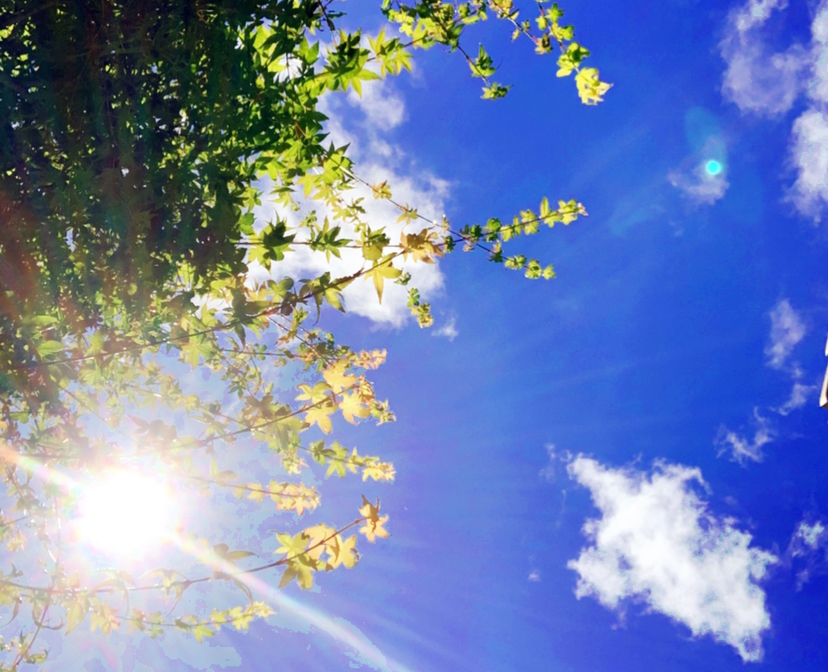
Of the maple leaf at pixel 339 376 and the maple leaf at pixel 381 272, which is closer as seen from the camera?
the maple leaf at pixel 381 272

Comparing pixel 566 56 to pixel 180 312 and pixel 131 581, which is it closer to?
pixel 180 312

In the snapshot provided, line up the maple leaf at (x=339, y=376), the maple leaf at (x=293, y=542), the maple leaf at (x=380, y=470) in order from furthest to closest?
the maple leaf at (x=380, y=470) < the maple leaf at (x=339, y=376) < the maple leaf at (x=293, y=542)

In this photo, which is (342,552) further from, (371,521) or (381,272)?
(381,272)

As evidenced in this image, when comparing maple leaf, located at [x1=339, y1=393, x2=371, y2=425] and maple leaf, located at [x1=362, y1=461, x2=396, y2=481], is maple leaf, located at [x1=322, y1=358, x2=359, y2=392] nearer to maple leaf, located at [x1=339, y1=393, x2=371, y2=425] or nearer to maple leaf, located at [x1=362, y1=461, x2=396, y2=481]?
maple leaf, located at [x1=339, y1=393, x2=371, y2=425]

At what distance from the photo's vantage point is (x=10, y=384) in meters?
2.25

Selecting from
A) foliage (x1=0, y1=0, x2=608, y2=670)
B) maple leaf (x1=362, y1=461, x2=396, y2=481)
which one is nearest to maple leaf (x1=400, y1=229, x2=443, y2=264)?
foliage (x1=0, y1=0, x2=608, y2=670)

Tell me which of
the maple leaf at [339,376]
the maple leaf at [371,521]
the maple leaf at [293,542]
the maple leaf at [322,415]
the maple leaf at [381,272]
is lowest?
the maple leaf at [293,542]

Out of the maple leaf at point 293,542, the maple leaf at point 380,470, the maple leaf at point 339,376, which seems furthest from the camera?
the maple leaf at point 380,470

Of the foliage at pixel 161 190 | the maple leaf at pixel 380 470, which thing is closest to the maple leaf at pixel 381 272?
the foliage at pixel 161 190

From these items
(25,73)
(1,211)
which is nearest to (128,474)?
(1,211)

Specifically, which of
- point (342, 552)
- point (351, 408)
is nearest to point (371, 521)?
point (342, 552)

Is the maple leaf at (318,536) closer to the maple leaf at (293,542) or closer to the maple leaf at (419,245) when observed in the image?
the maple leaf at (293,542)

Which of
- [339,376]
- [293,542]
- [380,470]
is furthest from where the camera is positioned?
[380,470]

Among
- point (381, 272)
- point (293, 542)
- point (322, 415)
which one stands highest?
point (381, 272)
